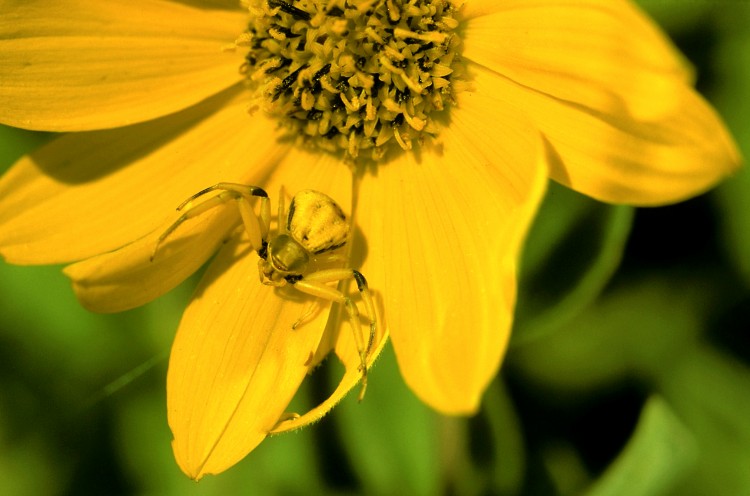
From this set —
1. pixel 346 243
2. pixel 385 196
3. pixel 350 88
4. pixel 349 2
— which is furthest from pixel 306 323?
pixel 349 2

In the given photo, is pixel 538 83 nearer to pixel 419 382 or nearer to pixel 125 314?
pixel 419 382

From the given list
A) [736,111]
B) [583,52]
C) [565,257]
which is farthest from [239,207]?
[736,111]

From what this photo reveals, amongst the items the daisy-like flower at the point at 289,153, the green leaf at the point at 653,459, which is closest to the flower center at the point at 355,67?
the daisy-like flower at the point at 289,153

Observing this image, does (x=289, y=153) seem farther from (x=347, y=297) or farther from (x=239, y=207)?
(x=347, y=297)

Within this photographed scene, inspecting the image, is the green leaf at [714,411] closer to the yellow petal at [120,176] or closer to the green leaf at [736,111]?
the green leaf at [736,111]

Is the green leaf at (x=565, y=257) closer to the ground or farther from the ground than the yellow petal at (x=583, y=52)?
closer to the ground

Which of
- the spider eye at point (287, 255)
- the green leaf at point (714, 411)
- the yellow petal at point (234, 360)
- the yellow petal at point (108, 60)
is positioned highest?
the yellow petal at point (108, 60)
